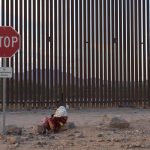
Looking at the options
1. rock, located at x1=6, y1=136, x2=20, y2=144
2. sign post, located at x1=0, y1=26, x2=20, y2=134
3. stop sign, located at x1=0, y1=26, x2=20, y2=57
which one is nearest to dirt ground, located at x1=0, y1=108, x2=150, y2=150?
rock, located at x1=6, y1=136, x2=20, y2=144

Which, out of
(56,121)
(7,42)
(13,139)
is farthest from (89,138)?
(7,42)

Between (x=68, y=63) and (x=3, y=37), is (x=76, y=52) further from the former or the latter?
(x=3, y=37)

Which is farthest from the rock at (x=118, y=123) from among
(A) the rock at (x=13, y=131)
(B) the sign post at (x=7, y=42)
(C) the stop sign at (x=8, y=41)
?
(C) the stop sign at (x=8, y=41)

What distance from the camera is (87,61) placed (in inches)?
709

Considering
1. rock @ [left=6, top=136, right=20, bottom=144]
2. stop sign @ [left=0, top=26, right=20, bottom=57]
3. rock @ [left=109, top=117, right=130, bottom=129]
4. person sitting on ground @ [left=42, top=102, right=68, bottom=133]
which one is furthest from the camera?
rock @ [left=109, top=117, right=130, bottom=129]

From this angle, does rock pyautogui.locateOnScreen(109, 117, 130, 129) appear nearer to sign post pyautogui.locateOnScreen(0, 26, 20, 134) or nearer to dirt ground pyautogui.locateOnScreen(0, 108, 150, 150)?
dirt ground pyautogui.locateOnScreen(0, 108, 150, 150)

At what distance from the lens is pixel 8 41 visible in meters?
11.2

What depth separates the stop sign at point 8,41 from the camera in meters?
11.2

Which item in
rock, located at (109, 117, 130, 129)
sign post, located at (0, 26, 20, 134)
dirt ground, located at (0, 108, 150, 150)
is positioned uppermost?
sign post, located at (0, 26, 20, 134)

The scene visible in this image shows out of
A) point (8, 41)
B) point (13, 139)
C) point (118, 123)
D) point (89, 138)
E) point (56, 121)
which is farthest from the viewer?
point (118, 123)

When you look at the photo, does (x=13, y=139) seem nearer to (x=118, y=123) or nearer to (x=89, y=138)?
(x=89, y=138)

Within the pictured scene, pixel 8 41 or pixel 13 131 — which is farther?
pixel 13 131

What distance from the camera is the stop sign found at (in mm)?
11156

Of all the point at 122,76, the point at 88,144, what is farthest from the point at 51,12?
the point at 88,144
